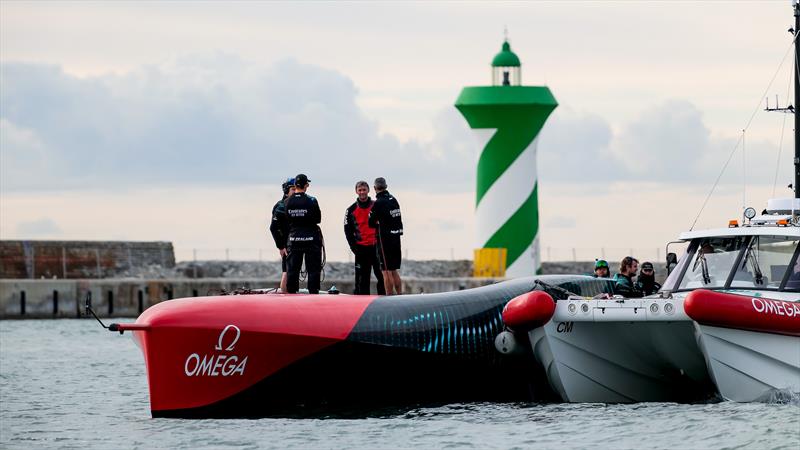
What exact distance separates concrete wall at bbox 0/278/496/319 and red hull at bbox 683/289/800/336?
24660 mm

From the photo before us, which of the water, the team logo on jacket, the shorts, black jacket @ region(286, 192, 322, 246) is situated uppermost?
black jacket @ region(286, 192, 322, 246)

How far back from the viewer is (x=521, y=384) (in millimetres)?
18828

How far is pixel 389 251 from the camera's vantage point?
66.3 ft

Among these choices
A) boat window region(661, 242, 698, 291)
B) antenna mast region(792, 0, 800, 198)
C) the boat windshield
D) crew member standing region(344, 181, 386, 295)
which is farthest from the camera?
antenna mast region(792, 0, 800, 198)

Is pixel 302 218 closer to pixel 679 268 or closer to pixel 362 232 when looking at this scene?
pixel 362 232

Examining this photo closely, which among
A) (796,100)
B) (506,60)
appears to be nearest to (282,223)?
(796,100)

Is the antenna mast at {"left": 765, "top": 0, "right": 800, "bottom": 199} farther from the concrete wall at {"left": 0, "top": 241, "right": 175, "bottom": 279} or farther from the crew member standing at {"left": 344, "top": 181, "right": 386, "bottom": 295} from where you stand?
the concrete wall at {"left": 0, "top": 241, "right": 175, "bottom": 279}

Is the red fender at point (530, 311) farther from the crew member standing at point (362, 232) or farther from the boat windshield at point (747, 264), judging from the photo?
the crew member standing at point (362, 232)

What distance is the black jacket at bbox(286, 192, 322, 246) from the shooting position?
19.0 meters

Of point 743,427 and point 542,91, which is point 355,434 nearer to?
point 743,427

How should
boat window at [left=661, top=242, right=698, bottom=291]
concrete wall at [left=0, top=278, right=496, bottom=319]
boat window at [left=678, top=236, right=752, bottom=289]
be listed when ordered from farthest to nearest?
concrete wall at [left=0, top=278, right=496, bottom=319] → boat window at [left=661, top=242, right=698, bottom=291] → boat window at [left=678, top=236, right=752, bottom=289]

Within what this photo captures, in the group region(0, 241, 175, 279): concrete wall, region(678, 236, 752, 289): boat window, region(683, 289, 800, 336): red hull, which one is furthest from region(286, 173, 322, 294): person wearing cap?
region(0, 241, 175, 279): concrete wall

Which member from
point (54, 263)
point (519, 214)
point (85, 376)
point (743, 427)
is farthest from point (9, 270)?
point (743, 427)

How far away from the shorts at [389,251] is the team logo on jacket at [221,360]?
354 centimetres
